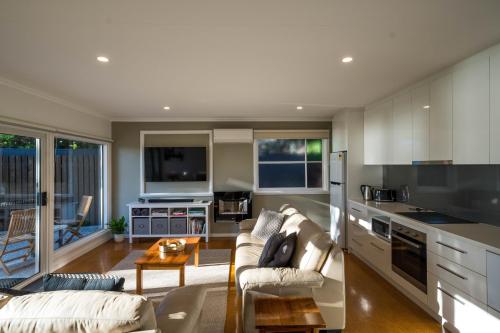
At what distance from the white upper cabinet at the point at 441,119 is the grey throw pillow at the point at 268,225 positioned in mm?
1928

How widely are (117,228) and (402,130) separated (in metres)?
5.07

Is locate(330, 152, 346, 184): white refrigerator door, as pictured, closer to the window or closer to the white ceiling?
the window

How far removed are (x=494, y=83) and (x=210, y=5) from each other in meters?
2.34

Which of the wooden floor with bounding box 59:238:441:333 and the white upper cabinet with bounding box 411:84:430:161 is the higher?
the white upper cabinet with bounding box 411:84:430:161

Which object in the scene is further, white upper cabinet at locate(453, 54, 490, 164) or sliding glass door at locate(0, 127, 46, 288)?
sliding glass door at locate(0, 127, 46, 288)

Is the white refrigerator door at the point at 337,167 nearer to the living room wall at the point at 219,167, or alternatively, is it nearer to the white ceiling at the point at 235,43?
the living room wall at the point at 219,167

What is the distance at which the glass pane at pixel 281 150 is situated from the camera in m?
5.60

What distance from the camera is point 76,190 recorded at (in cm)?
445

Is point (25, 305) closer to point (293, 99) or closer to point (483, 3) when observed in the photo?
point (483, 3)

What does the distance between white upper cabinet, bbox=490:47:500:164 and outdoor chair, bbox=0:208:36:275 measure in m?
4.98

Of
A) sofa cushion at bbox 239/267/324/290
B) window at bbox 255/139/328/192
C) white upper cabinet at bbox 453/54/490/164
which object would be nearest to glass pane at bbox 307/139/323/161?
window at bbox 255/139/328/192

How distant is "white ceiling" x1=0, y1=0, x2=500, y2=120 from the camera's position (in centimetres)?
170

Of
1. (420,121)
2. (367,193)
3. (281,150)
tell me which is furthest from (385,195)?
(281,150)

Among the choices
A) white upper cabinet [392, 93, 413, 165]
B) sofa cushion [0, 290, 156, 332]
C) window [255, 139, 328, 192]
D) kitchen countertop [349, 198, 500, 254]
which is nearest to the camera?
sofa cushion [0, 290, 156, 332]
